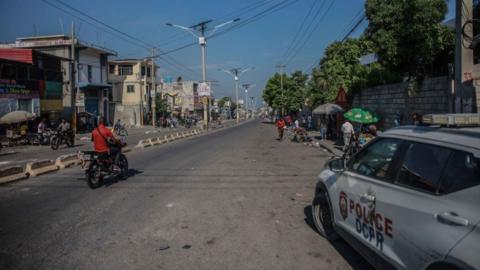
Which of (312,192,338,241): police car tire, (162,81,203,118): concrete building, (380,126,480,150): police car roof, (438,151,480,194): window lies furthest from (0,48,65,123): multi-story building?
(162,81,203,118): concrete building

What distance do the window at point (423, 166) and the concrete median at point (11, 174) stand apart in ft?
34.9

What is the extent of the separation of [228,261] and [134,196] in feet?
15.5

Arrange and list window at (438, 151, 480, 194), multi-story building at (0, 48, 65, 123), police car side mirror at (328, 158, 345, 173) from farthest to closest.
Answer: multi-story building at (0, 48, 65, 123) < police car side mirror at (328, 158, 345, 173) < window at (438, 151, 480, 194)

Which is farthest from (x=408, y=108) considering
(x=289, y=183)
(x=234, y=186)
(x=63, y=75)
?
(x=63, y=75)

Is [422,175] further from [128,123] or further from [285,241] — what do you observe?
[128,123]

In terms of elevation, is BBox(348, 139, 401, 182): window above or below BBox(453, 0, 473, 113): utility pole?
below

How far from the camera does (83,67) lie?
164ft

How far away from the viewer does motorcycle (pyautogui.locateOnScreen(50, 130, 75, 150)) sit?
79.5 feet

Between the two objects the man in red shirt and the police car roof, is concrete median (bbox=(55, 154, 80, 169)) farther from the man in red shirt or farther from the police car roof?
the police car roof

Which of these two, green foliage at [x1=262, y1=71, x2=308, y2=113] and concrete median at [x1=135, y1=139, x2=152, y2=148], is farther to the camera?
green foliage at [x1=262, y1=71, x2=308, y2=113]

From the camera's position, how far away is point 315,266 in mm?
5086

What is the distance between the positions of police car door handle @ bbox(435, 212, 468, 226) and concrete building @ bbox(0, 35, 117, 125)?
43672 mm

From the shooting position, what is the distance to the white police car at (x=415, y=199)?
3.10m

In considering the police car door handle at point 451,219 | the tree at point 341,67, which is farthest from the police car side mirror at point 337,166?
the tree at point 341,67
